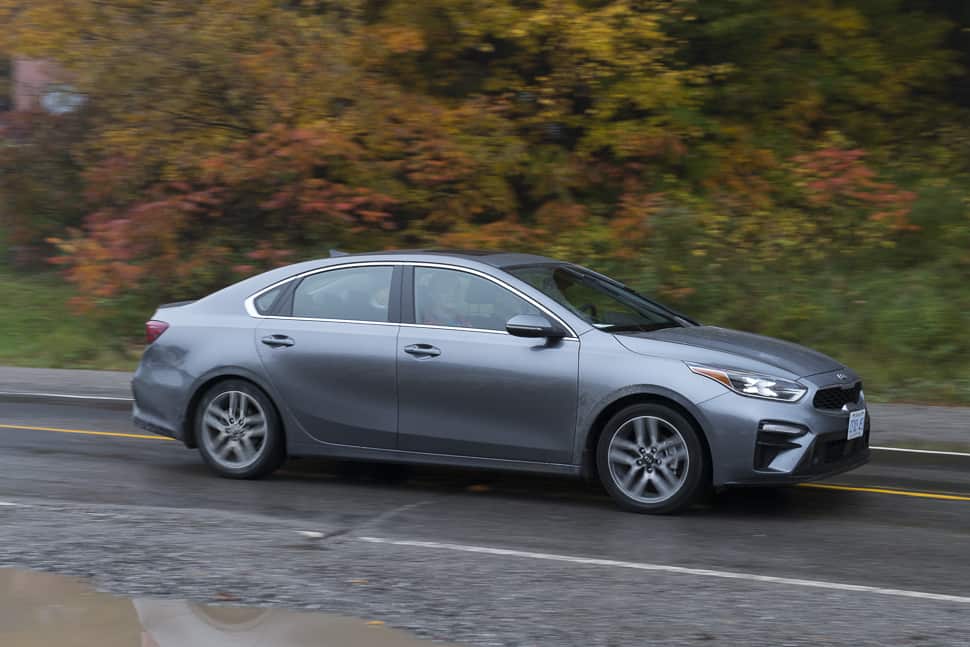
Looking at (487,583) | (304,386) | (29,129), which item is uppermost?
(29,129)

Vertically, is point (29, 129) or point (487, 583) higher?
point (29, 129)

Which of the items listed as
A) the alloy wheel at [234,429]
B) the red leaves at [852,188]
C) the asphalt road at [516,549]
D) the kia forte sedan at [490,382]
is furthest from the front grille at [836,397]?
the red leaves at [852,188]

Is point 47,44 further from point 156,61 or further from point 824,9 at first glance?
point 824,9

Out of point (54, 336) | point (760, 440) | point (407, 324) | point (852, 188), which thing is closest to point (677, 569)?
point (760, 440)

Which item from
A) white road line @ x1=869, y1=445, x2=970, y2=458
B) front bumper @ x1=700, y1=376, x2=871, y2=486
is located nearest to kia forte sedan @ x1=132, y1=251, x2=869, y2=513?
front bumper @ x1=700, y1=376, x2=871, y2=486

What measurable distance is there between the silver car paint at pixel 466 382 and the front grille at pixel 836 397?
0.19ft

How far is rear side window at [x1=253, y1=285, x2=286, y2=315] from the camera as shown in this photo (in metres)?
9.13

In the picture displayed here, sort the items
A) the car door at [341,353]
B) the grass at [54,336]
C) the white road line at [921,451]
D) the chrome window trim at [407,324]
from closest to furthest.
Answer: the chrome window trim at [407,324] < the car door at [341,353] < the white road line at [921,451] < the grass at [54,336]

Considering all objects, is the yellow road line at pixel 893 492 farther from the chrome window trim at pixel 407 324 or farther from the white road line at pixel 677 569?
the white road line at pixel 677 569

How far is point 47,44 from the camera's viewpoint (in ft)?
57.6

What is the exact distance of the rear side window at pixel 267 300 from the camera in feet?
30.0

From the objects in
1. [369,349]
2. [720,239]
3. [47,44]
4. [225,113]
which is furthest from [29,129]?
[369,349]

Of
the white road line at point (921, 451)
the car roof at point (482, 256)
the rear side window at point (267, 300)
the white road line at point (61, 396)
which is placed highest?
the car roof at point (482, 256)

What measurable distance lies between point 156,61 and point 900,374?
10223mm
